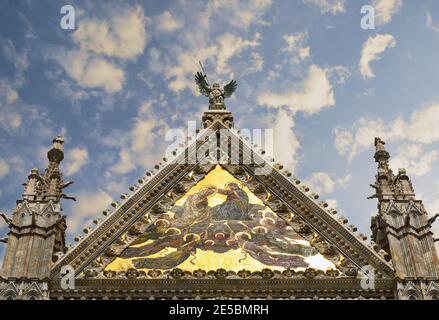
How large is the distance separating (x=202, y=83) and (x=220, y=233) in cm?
577

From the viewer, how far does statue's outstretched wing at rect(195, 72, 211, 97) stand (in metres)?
19.4

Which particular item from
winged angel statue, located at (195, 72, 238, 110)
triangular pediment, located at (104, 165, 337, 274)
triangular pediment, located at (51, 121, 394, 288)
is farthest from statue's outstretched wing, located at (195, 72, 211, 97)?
triangular pediment, located at (104, 165, 337, 274)

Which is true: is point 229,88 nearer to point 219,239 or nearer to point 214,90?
point 214,90

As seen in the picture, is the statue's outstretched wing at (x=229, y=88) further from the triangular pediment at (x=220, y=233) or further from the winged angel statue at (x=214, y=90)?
the triangular pediment at (x=220, y=233)

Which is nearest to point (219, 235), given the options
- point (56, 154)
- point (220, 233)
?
point (220, 233)

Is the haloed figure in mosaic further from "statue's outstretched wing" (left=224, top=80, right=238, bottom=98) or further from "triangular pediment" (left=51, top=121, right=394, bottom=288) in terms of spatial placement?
"statue's outstretched wing" (left=224, top=80, right=238, bottom=98)

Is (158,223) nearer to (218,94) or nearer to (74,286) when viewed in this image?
(74,286)

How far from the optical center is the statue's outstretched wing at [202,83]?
63.6 feet

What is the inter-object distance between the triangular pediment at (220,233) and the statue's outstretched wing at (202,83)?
9.63ft

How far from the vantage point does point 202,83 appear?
19.6 meters

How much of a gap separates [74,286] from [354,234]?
557 centimetres

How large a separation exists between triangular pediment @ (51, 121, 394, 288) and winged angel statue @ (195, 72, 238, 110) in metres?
2.39

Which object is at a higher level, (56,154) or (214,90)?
(214,90)

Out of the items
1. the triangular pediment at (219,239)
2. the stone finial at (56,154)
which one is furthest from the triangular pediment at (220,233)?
the stone finial at (56,154)
